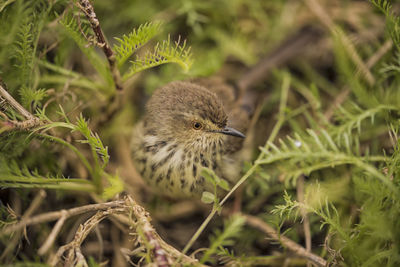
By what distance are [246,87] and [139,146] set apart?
153 centimetres

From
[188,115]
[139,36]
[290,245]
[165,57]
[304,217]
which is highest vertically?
[139,36]

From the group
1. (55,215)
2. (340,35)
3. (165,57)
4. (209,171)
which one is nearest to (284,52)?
(340,35)

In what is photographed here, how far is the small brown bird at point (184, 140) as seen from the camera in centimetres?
287

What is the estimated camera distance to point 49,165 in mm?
2984

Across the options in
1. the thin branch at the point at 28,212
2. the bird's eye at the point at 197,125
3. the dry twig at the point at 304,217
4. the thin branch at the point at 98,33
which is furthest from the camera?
the bird's eye at the point at 197,125

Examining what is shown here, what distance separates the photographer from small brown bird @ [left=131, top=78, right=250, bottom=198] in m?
2.87

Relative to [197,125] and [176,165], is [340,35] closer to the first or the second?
[197,125]

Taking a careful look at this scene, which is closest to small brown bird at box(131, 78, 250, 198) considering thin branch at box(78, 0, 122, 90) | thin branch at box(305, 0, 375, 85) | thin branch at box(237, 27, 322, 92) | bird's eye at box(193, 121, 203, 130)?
bird's eye at box(193, 121, 203, 130)

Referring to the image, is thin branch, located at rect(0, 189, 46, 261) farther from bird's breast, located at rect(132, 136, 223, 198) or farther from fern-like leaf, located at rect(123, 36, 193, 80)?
fern-like leaf, located at rect(123, 36, 193, 80)

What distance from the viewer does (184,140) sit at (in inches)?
117

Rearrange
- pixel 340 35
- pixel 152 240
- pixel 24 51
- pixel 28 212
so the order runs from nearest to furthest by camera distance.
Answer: pixel 152 240 < pixel 24 51 < pixel 28 212 < pixel 340 35

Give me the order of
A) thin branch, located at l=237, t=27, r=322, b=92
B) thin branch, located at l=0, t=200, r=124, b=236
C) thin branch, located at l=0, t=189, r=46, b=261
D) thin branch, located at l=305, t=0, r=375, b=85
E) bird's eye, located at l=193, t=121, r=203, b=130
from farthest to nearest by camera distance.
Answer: thin branch, located at l=237, t=27, r=322, b=92 < thin branch, located at l=305, t=0, r=375, b=85 < bird's eye, located at l=193, t=121, r=203, b=130 < thin branch, located at l=0, t=189, r=46, b=261 < thin branch, located at l=0, t=200, r=124, b=236

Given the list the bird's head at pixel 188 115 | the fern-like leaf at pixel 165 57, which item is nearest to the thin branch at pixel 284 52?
the bird's head at pixel 188 115

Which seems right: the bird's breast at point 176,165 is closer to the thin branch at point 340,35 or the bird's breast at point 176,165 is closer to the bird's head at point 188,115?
the bird's head at point 188,115
